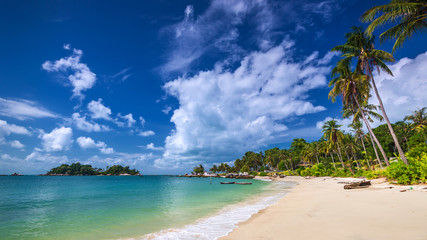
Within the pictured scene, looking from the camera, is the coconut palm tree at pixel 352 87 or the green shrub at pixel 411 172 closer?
the green shrub at pixel 411 172

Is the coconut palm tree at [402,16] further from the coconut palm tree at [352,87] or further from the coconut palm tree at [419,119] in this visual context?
the coconut palm tree at [419,119]

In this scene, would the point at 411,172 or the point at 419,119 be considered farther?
the point at 419,119

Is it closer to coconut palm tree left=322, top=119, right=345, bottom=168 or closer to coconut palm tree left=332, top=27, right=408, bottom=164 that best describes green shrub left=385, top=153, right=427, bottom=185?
coconut palm tree left=332, top=27, right=408, bottom=164

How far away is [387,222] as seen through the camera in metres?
5.65

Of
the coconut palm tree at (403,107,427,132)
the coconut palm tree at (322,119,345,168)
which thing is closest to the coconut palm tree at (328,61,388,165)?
the coconut palm tree at (322,119,345,168)

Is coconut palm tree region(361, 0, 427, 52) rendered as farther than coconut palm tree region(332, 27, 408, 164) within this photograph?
No

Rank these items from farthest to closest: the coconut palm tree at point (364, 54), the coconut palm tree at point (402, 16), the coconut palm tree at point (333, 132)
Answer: the coconut palm tree at point (333, 132) < the coconut palm tree at point (364, 54) < the coconut palm tree at point (402, 16)

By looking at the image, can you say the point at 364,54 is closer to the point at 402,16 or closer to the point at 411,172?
the point at 402,16

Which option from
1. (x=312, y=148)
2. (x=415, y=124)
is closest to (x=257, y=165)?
(x=312, y=148)

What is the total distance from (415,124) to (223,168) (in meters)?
98.2

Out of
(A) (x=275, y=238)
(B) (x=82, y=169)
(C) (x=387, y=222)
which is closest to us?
(A) (x=275, y=238)

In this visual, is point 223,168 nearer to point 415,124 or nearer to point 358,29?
point 415,124

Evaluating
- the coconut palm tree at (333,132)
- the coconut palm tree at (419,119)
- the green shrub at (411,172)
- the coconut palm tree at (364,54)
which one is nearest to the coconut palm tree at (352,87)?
the coconut palm tree at (364,54)

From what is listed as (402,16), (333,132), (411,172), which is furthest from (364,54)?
(333,132)
